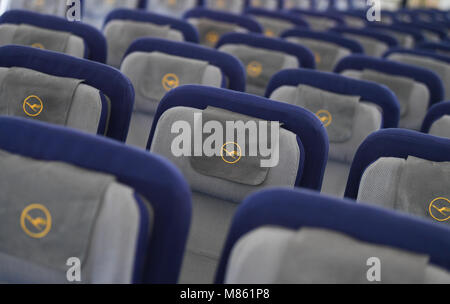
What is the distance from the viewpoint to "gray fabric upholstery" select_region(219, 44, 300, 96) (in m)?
3.09

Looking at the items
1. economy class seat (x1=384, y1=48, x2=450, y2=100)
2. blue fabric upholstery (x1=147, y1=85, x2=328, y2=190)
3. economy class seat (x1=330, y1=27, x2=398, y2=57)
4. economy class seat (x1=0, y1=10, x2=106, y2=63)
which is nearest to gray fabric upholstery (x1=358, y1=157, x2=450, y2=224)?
blue fabric upholstery (x1=147, y1=85, x2=328, y2=190)

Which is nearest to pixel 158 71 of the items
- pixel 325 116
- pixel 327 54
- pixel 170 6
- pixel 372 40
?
pixel 325 116

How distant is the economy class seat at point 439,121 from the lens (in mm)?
2190

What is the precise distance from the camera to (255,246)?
105 cm

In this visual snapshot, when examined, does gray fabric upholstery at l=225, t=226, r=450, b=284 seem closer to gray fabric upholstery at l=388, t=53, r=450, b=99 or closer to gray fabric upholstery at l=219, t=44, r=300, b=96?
gray fabric upholstery at l=219, t=44, r=300, b=96

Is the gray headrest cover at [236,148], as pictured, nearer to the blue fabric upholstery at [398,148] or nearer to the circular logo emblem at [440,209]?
the blue fabric upholstery at [398,148]

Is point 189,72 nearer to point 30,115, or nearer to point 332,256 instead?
point 30,115

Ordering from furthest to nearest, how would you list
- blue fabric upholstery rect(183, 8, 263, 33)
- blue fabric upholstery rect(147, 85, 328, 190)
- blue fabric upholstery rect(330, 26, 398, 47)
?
1. blue fabric upholstery rect(330, 26, 398, 47)
2. blue fabric upholstery rect(183, 8, 263, 33)
3. blue fabric upholstery rect(147, 85, 328, 190)

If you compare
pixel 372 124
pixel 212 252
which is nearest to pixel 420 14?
pixel 372 124

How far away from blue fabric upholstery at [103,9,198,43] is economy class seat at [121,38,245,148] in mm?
974

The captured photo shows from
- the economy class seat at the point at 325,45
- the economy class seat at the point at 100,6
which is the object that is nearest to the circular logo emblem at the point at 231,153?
the economy class seat at the point at 325,45

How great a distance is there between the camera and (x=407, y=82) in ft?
9.70

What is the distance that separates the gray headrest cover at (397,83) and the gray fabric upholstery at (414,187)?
1.44 m

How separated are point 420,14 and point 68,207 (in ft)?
37.8
